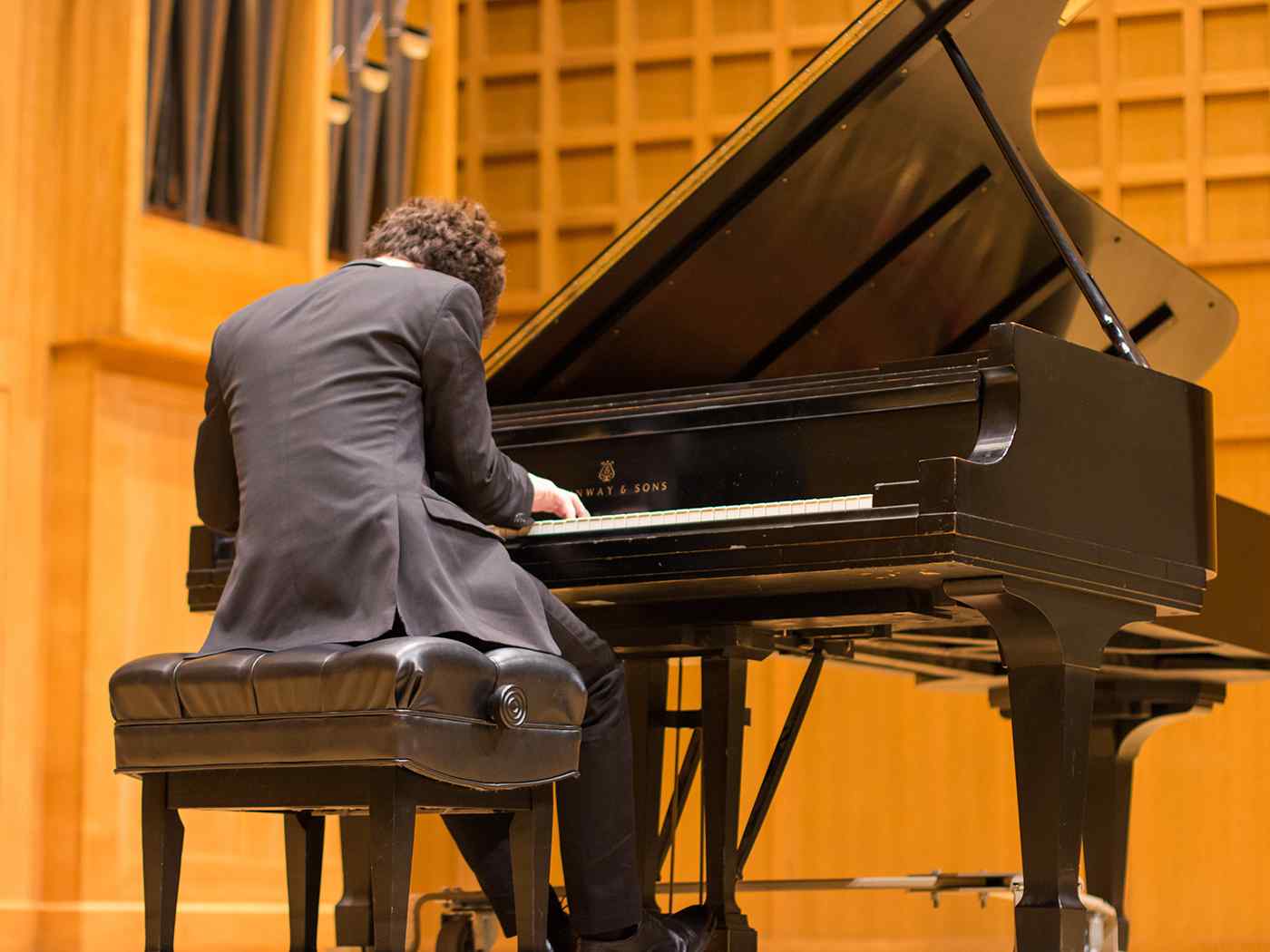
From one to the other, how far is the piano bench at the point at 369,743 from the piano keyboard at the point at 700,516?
1.33 feet

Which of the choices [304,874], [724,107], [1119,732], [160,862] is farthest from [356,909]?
[724,107]

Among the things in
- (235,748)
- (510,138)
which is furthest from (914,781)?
(235,748)

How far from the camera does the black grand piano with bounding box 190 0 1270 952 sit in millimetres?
2867

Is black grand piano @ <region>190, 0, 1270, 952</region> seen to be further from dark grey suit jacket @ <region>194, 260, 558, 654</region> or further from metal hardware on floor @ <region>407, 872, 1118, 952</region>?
dark grey suit jacket @ <region>194, 260, 558, 654</region>

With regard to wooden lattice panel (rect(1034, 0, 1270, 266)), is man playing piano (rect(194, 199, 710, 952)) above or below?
below

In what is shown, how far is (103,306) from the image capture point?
490 cm

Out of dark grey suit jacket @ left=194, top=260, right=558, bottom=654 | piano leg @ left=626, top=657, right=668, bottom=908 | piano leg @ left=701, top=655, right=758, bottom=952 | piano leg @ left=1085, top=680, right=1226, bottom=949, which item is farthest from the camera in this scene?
piano leg @ left=1085, top=680, right=1226, bottom=949

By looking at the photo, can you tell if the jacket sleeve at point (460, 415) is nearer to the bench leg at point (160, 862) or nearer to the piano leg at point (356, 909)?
the bench leg at point (160, 862)

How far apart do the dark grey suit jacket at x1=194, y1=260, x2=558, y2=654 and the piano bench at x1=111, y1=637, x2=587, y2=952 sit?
0.24 feet

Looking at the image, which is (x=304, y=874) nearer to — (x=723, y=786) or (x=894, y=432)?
(x=723, y=786)

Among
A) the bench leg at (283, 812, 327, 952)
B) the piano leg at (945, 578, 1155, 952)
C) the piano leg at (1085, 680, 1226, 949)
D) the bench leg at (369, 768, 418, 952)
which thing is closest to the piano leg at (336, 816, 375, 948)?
the bench leg at (283, 812, 327, 952)

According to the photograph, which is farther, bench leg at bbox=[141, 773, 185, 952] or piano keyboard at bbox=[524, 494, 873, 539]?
piano keyboard at bbox=[524, 494, 873, 539]

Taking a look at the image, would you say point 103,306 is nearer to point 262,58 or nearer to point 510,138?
point 262,58

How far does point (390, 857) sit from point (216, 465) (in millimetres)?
733
